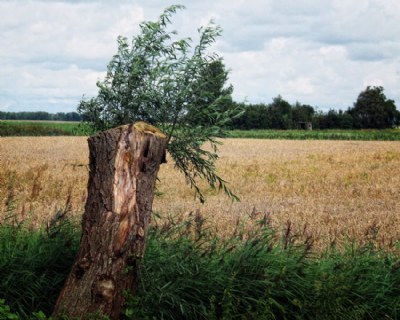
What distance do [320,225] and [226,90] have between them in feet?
14.7

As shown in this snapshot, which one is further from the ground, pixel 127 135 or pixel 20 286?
pixel 127 135

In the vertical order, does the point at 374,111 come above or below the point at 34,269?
above

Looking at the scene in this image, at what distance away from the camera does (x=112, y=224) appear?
5.93 meters

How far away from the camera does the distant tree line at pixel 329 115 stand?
104 m

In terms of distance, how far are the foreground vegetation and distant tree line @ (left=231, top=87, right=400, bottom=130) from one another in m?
93.5

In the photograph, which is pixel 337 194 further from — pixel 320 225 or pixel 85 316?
pixel 85 316

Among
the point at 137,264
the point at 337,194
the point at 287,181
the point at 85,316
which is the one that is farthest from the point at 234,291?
the point at 287,181

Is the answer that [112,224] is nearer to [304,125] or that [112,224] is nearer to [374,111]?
[304,125]

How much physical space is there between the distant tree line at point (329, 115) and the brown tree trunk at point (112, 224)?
94.0 m

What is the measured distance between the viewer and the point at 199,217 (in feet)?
23.8

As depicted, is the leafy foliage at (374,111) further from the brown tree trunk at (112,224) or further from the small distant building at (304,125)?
the brown tree trunk at (112,224)

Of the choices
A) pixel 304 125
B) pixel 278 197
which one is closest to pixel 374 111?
pixel 304 125

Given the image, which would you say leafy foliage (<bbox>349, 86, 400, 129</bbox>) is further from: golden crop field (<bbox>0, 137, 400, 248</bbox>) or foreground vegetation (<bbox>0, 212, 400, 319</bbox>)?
foreground vegetation (<bbox>0, 212, 400, 319</bbox>)

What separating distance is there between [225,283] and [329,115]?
10934 cm
